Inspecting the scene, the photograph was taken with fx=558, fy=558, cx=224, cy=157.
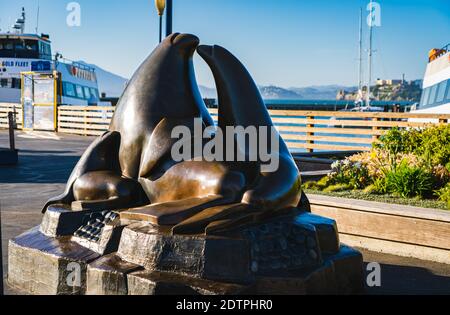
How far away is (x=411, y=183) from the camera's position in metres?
7.26

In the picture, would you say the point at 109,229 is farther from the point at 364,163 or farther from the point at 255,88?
the point at 364,163

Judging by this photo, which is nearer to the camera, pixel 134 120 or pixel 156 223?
pixel 156 223

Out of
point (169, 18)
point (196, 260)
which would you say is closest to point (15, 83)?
point (169, 18)

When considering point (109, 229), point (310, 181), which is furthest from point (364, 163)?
point (109, 229)

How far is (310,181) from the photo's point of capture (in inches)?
329

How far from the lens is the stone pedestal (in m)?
3.50

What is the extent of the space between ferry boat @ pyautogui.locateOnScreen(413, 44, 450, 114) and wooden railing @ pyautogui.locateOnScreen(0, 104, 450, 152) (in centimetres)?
95

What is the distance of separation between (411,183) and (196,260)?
4.58 meters

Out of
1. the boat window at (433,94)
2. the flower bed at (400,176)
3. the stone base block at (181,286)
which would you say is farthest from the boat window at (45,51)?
the stone base block at (181,286)

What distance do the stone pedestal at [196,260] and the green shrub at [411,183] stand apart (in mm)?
3345

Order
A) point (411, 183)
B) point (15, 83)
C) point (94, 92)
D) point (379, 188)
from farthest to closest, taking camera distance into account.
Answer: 1. point (94, 92)
2. point (15, 83)
3. point (379, 188)
4. point (411, 183)

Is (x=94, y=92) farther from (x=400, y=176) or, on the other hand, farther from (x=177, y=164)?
(x=177, y=164)
